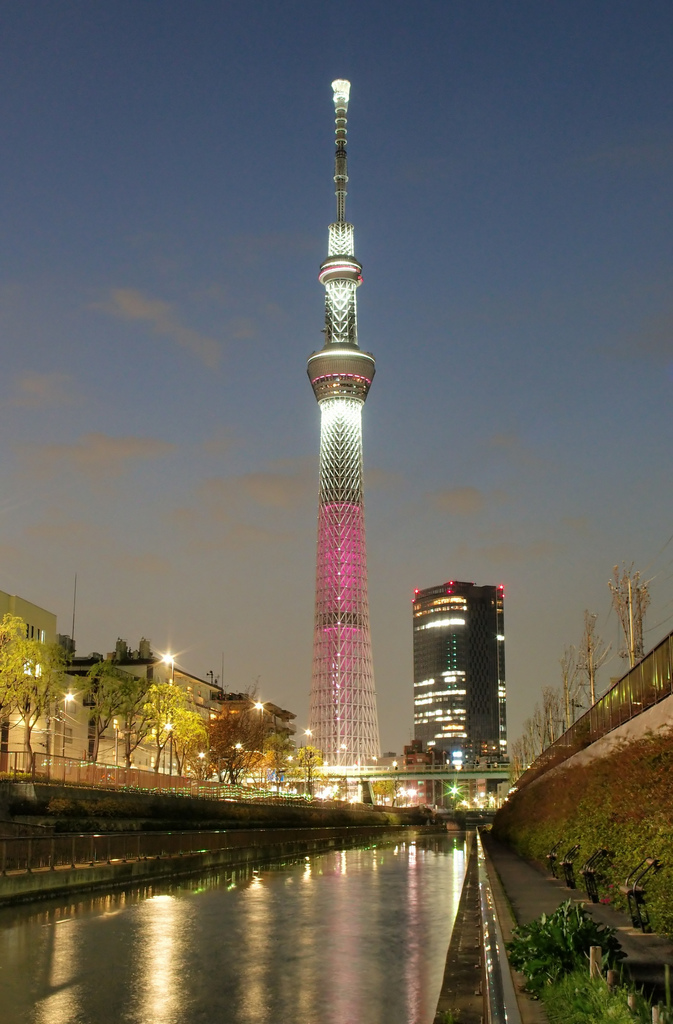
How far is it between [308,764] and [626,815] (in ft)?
423

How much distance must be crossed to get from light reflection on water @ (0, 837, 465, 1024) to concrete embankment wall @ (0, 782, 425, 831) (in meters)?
13.2

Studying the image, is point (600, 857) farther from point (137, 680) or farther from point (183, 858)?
point (137, 680)

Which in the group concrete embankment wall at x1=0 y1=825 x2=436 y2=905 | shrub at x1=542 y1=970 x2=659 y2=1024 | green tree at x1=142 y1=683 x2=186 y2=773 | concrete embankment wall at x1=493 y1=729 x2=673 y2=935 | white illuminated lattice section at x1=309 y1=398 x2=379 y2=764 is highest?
white illuminated lattice section at x1=309 y1=398 x2=379 y2=764

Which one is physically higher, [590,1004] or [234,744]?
[234,744]

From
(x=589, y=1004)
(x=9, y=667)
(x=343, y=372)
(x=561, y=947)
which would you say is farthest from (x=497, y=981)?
(x=343, y=372)

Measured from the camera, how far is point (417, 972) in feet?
52.4

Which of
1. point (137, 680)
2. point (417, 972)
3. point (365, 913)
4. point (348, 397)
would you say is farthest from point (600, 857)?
point (348, 397)

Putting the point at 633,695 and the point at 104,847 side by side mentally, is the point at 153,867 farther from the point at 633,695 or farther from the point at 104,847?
the point at 633,695

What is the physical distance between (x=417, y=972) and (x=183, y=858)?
2270 cm

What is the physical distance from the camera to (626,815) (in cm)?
2072

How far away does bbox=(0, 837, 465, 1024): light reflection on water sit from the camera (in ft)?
42.8

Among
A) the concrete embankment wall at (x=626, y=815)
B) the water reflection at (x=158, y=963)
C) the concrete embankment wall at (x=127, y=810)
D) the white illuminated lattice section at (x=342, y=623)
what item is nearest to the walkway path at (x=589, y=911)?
the concrete embankment wall at (x=626, y=815)

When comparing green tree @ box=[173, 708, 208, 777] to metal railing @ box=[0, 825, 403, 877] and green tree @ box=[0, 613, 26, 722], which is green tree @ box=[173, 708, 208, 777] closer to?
green tree @ box=[0, 613, 26, 722]

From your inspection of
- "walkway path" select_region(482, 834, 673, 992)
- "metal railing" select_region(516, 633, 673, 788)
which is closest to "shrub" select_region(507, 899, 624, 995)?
"walkway path" select_region(482, 834, 673, 992)
